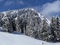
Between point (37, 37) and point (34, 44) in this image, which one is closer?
point (34, 44)

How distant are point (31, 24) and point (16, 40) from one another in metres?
2.07

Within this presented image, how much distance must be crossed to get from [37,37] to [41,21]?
4.02ft

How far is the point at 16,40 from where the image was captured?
1421cm

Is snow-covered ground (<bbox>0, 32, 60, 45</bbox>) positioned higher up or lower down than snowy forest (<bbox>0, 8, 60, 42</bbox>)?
lower down

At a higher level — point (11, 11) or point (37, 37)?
point (11, 11)

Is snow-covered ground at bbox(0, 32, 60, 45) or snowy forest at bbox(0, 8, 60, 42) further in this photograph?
snowy forest at bbox(0, 8, 60, 42)

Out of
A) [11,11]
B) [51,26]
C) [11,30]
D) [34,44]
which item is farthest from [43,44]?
[11,11]

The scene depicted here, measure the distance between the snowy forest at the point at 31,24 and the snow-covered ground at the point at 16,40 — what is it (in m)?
0.61

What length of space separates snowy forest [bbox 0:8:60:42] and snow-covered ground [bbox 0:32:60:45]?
0.61 m

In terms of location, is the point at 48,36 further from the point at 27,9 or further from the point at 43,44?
the point at 27,9

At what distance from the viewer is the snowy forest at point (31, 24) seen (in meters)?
15.2

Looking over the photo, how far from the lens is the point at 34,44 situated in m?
14.0

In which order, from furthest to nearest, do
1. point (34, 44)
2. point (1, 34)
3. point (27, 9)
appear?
1. point (27, 9)
2. point (1, 34)
3. point (34, 44)

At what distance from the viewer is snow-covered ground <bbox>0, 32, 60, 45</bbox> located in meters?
13.7
